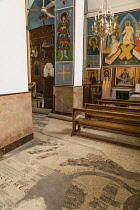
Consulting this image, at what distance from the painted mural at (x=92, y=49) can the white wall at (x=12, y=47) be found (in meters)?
9.19

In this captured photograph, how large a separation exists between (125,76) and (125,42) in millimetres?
2496

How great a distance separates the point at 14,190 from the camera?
2150mm

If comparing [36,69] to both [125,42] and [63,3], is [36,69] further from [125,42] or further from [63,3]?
[125,42]

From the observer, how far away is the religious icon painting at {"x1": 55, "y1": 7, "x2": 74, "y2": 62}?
19.9 ft

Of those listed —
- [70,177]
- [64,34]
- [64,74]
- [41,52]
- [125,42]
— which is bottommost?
[70,177]

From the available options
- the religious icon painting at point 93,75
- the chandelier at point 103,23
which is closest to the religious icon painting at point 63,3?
the chandelier at point 103,23

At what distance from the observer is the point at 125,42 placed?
35.2 feet

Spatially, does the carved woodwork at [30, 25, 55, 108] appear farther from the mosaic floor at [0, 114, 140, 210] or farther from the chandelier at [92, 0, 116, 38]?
the mosaic floor at [0, 114, 140, 210]

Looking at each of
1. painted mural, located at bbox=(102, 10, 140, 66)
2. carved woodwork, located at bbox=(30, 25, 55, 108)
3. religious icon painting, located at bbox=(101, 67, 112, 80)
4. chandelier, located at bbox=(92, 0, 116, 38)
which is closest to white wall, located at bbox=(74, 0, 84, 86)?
chandelier, located at bbox=(92, 0, 116, 38)

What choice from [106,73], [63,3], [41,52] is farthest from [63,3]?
[106,73]

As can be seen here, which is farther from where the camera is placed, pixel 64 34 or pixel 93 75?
pixel 93 75

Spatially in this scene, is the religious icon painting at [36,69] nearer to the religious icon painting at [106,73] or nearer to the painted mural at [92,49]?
the painted mural at [92,49]

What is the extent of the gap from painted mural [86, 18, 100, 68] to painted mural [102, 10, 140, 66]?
0.73m

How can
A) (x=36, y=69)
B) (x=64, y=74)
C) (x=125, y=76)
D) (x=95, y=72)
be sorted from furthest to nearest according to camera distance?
(x=95, y=72) < (x=125, y=76) < (x=36, y=69) < (x=64, y=74)
